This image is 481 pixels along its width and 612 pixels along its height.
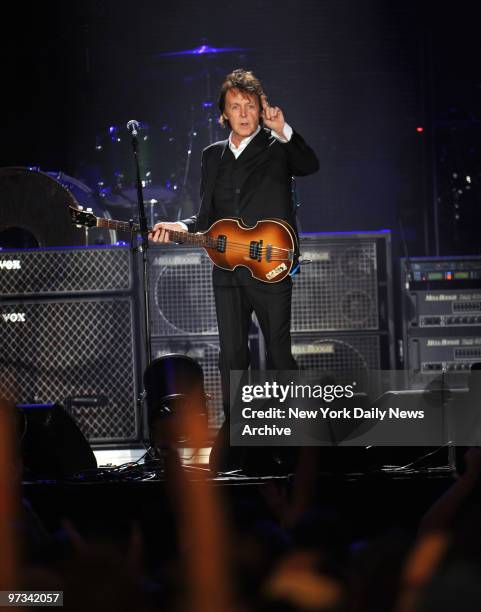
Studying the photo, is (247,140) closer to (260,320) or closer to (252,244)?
(252,244)

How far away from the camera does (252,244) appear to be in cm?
474

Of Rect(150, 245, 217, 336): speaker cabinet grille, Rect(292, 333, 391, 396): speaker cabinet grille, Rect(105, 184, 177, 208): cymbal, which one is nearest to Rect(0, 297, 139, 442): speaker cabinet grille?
Rect(150, 245, 217, 336): speaker cabinet grille

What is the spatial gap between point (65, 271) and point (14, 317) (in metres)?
0.50

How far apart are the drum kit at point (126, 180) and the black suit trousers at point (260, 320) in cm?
172

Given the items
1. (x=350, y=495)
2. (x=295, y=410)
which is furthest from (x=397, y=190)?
(x=350, y=495)

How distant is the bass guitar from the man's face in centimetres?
54

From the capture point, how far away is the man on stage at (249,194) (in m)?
4.69

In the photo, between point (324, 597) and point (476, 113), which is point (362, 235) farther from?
point (324, 597)

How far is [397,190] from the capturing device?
8.84m

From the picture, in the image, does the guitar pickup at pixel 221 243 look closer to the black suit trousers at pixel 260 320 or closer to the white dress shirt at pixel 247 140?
the black suit trousers at pixel 260 320

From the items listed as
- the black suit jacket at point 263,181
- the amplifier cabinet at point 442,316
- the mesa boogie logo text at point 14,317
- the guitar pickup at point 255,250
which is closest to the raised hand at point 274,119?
the black suit jacket at point 263,181

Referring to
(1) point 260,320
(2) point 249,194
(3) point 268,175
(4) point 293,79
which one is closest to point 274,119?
(3) point 268,175

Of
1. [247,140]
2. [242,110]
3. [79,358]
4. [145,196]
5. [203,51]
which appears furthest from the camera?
[203,51]

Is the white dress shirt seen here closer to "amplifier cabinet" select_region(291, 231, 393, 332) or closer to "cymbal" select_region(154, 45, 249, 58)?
"amplifier cabinet" select_region(291, 231, 393, 332)
